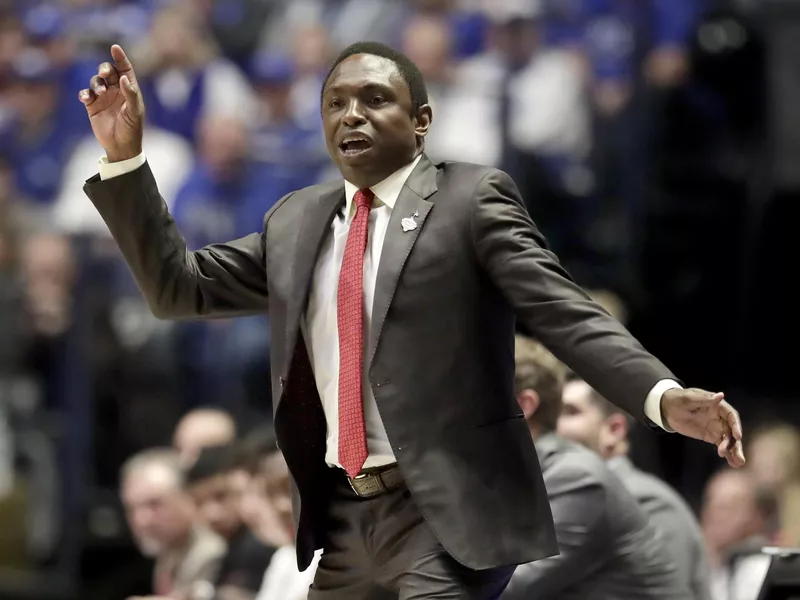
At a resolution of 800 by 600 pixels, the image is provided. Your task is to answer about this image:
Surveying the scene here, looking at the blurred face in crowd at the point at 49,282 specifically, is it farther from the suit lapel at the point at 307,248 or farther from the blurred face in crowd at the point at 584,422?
the suit lapel at the point at 307,248

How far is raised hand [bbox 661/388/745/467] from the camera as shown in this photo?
228 centimetres

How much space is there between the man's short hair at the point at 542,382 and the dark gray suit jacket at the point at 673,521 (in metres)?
0.48

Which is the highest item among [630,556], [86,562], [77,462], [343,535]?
[343,535]

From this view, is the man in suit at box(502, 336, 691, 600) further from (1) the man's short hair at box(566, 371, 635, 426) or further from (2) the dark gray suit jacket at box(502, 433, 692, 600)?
(1) the man's short hair at box(566, 371, 635, 426)

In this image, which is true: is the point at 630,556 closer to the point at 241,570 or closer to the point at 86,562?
the point at 241,570

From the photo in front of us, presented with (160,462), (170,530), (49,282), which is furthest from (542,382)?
(49,282)

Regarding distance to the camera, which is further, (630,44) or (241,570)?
(630,44)

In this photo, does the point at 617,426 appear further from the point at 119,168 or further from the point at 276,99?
the point at 276,99

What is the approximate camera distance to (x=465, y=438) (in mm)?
2617

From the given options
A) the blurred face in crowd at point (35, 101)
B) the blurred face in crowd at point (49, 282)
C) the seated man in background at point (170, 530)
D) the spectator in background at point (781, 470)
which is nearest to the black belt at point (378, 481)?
the seated man in background at point (170, 530)

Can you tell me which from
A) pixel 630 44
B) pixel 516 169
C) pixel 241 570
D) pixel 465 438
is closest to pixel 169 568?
pixel 241 570

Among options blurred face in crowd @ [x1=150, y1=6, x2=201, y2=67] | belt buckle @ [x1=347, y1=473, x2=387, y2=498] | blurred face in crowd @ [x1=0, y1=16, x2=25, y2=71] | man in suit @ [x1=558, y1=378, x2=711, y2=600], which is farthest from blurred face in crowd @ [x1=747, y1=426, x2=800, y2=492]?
blurred face in crowd @ [x1=0, y1=16, x2=25, y2=71]

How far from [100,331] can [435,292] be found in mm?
3945

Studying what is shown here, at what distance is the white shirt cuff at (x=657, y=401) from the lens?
240cm
